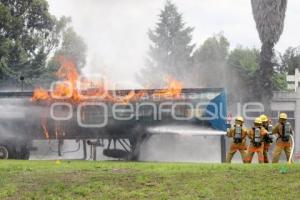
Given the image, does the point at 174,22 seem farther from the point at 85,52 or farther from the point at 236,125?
the point at 236,125

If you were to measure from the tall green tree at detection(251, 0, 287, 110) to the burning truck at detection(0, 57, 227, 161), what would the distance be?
1375 centimetres

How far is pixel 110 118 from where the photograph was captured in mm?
21250

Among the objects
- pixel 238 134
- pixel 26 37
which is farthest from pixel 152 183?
pixel 26 37

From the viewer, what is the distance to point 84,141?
21641 mm

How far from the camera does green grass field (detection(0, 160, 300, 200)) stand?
1239 cm

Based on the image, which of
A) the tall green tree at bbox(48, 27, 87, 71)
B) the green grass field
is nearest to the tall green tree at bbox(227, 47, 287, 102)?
the tall green tree at bbox(48, 27, 87, 71)

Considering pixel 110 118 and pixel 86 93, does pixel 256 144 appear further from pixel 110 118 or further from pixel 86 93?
pixel 86 93

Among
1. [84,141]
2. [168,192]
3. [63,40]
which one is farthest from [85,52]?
[168,192]

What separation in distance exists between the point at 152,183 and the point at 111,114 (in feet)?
27.8

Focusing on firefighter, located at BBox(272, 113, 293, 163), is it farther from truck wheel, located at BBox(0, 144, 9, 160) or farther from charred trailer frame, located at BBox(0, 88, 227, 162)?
truck wheel, located at BBox(0, 144, 9, 160)

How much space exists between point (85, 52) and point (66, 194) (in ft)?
88.1

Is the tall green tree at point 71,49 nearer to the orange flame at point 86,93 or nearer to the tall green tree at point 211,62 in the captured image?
the tall green tree at point 211,62

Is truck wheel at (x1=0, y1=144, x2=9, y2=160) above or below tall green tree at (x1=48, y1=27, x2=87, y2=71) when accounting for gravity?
below

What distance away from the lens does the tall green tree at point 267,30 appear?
112ft
